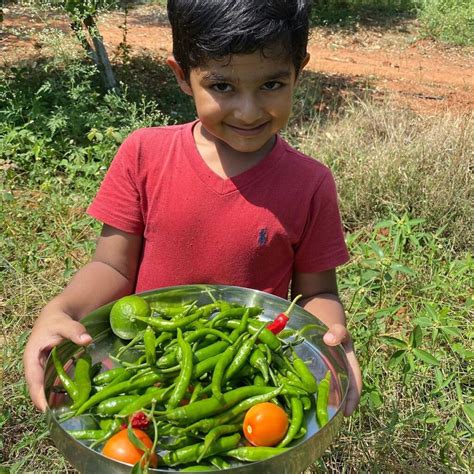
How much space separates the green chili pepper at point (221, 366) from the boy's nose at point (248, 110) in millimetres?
621

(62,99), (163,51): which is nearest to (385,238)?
(62,99)

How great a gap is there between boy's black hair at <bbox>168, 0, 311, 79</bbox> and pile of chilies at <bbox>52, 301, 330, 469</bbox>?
72 centimetres

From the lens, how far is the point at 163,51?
11828mm

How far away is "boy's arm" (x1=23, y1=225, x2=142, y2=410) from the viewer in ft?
5.35

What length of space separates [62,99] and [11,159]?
3.16ft

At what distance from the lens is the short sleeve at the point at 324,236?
2201mm

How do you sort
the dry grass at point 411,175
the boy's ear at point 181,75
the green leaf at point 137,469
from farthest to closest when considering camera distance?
the dry grass at point 411,175 → the boy's ear at point 181,75 → the green leaf at point 137,469

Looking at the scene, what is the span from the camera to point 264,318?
1884 mm

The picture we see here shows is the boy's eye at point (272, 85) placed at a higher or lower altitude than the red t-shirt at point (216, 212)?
higher

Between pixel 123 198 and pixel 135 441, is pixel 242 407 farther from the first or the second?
pixel 123 198

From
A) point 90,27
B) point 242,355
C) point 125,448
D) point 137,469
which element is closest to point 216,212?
point 242,355

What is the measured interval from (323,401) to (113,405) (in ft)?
1.62

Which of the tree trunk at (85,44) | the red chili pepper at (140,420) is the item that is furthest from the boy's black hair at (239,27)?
the tree trunk at (85,44)

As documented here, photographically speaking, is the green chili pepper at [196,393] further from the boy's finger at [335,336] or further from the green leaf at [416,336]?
the green leaf at [416,336]
